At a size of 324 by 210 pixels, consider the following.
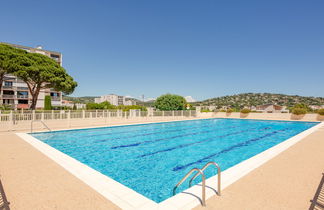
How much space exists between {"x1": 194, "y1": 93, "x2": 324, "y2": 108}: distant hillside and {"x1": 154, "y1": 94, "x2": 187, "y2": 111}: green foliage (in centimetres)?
6628

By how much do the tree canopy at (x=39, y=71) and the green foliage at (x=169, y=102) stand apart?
15.5 m

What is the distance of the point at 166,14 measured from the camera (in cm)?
2219

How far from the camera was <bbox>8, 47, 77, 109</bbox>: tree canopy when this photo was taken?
771 inches

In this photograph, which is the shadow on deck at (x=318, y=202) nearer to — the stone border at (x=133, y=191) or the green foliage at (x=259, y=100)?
the stone border at (x=133, y=191)

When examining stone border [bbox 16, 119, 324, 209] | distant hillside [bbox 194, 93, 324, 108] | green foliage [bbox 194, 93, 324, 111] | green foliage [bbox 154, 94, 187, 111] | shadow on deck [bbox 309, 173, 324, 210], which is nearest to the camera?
shadow on deck [bbox 309, 173, 324, 210]

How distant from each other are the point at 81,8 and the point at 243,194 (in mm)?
21416

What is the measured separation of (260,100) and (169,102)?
300 feet

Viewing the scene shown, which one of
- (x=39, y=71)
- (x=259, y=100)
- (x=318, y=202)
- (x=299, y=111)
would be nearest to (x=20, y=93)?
(x=39, y=71)

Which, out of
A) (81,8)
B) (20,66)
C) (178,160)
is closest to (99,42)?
(81,8)

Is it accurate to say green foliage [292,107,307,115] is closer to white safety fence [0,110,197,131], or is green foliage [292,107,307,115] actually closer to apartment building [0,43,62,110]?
white safety fence [0,110,197,131]

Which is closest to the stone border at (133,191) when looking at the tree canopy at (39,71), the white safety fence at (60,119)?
the white safety fence at (60,119)

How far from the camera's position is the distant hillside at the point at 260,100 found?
87200 mm

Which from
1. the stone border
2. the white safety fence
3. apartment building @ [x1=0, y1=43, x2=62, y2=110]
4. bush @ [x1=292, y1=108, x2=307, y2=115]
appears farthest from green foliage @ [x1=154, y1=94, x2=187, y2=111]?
apartment building @ [x1=0, y1=43, x2=62, y2=110]

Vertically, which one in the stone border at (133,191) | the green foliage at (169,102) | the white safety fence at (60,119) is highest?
the green foliage at (169,102)
